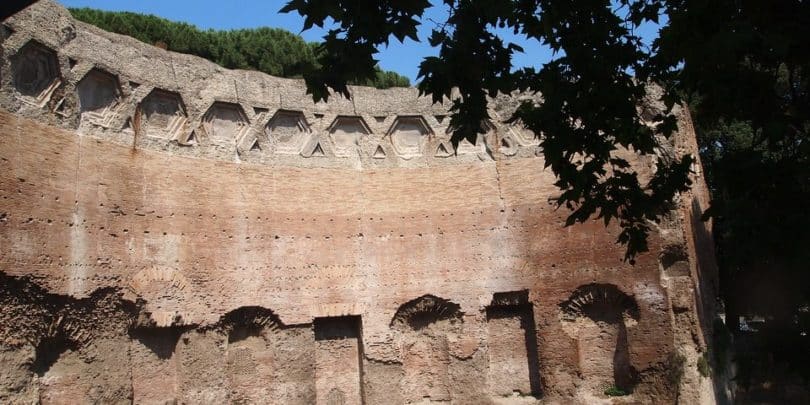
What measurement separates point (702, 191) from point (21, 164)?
12.8 m

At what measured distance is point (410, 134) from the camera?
14.2m

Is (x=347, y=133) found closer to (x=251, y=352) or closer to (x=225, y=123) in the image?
(x=225, y=123)

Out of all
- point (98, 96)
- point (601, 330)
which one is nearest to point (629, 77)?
point (601, 330)

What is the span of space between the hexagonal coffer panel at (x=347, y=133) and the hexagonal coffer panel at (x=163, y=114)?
2.87 m

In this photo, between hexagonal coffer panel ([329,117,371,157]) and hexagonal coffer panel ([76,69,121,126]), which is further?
hexagonal coffer panel ([329,117,371,157])

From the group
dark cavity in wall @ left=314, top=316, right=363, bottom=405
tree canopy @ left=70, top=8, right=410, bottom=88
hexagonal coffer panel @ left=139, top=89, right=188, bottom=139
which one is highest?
tree canopy @ left=70, top=8, right=410, bottom=88

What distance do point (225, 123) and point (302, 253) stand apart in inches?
104

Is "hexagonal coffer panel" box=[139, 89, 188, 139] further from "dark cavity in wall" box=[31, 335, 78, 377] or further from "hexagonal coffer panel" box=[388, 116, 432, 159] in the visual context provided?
"hexagonal coffer panel" box=[388, 116, 432, 159]

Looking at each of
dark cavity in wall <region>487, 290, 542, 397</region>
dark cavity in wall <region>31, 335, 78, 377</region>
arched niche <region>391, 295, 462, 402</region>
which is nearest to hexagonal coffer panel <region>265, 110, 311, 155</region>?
arched niche <region>391, 295, 462, 402</region>

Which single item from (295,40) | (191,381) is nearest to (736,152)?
(191,381)

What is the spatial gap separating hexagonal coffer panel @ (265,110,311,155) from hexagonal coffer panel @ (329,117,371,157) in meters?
0.56

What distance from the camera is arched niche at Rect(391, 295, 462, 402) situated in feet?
43.2

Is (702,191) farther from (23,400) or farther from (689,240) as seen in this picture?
(23,400)

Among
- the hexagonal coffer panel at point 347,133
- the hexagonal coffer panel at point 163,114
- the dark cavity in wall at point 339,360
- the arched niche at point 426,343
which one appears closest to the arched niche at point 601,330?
the arched niche at point 426,343
